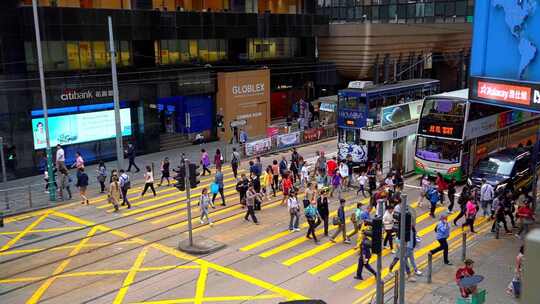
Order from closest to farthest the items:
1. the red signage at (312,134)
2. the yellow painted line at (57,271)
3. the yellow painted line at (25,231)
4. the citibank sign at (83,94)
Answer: the yellow painted line at (57,271) → the yellow painted line at (25,231) → the citibank sign at (83,94) → the red signage at (312,134)

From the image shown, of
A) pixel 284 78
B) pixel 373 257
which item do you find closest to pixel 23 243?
pixel 373 257

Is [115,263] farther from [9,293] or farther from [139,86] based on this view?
[139,86]

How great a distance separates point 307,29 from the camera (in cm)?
4041

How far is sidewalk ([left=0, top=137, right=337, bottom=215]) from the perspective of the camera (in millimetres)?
22125

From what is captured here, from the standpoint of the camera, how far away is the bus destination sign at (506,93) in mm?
13688

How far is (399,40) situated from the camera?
149ft

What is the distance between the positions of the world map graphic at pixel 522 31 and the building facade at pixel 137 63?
67.0 feet

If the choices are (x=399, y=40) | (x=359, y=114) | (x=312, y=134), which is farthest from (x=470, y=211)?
(x=399, y=40)

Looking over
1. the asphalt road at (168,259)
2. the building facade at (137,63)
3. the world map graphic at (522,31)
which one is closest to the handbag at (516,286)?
the asphalt road at (168,259)

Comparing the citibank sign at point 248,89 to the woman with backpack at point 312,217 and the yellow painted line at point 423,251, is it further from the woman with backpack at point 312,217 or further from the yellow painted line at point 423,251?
the yellow painted line at point 423,251

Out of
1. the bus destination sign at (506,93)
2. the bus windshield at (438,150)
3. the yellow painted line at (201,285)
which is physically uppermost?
the bus destination sign at (506,93)

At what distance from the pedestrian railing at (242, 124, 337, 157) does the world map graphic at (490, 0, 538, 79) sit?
1746 cm

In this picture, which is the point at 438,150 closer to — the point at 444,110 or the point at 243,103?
the point at 444,110

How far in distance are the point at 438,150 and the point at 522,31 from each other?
10544mm
